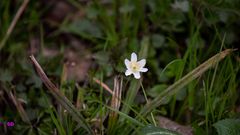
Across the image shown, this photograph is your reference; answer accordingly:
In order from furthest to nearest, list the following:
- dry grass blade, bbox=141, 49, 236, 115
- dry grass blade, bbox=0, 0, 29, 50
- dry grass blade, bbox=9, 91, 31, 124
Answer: dry grass blade, bbox=0, 0, 29, 50, dry grass blade, bbox=9, 91, 31, 124, dry grass blade, bbox=141, 49, 236, 115

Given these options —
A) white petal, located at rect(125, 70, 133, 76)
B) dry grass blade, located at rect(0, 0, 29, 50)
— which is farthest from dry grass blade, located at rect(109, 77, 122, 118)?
dry grass blade, located at rect(0, 0, 29, 50)

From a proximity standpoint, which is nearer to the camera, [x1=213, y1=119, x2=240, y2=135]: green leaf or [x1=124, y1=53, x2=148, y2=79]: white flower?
[x1=213, y1=119, x2=240, y2=135]: green leaf

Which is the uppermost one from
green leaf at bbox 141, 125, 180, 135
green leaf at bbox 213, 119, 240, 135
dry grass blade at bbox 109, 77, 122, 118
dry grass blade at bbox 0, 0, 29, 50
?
dry grass blade at bbox 0, 0, 29, 50

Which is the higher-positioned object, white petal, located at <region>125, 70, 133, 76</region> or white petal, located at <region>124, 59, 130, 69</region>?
white petal, located at <region>124, 59, 130, 69</region>

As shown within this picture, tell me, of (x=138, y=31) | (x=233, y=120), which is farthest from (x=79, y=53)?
(x=233, y=120)

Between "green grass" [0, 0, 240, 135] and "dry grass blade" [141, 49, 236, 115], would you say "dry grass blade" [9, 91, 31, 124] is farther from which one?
"dry grass blade" [141, 49, 236, 115]

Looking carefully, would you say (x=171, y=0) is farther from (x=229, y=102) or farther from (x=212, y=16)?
(x=229, y=102)

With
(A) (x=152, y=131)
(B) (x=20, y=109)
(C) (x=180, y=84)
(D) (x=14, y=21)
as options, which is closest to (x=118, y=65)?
(C) (x=180, y=84)

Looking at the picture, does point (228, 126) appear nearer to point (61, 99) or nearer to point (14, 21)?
point (61, 99)
